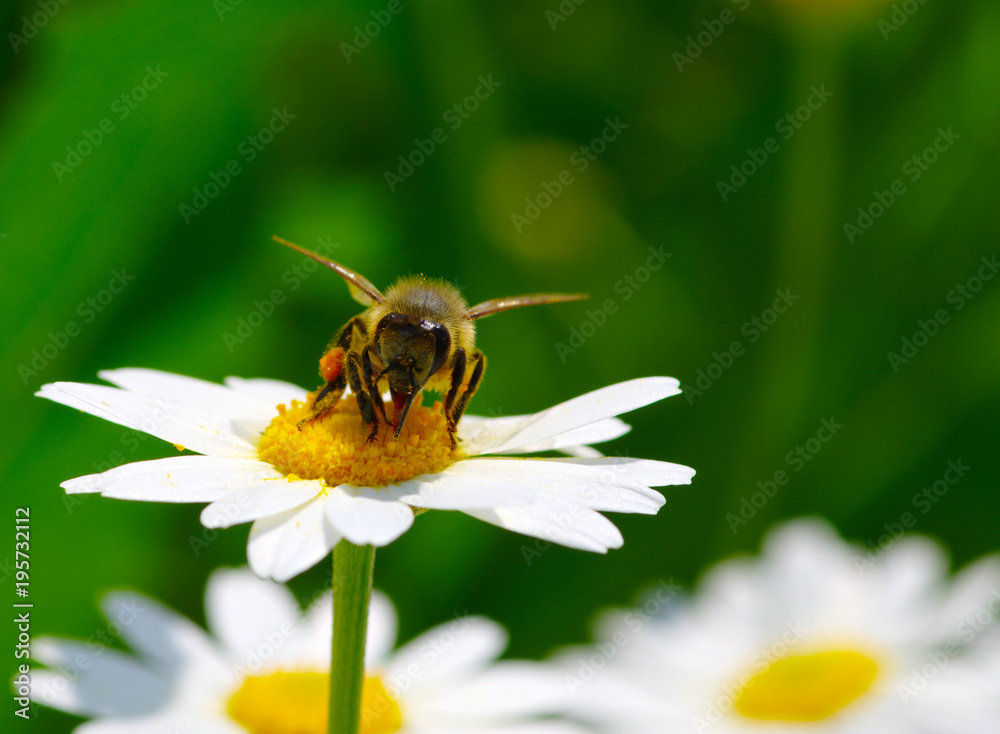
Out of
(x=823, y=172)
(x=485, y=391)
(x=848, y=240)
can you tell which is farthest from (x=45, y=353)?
(x=848, y=240)

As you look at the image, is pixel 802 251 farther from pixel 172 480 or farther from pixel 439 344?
pixel 172 480

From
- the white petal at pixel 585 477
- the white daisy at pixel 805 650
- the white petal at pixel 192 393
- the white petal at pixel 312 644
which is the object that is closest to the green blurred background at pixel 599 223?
the white daisy at pixel 805 650

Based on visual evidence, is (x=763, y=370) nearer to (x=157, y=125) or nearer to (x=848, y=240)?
(x=848, y=240)

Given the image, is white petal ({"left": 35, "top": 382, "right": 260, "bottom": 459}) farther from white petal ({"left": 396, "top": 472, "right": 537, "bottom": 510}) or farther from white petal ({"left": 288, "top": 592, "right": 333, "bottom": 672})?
white petal ({"left": 288, "top": 592, "right": 333, "bottom": 672})

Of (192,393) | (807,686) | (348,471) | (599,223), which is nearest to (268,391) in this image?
(192,393)

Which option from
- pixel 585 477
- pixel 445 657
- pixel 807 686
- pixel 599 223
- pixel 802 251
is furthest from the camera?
pixel 599 223

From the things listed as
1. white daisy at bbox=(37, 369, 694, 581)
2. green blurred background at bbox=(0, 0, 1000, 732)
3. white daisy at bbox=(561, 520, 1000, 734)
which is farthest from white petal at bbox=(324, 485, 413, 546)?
green blurred background at bbox=(0, 0, 1000, 732)
